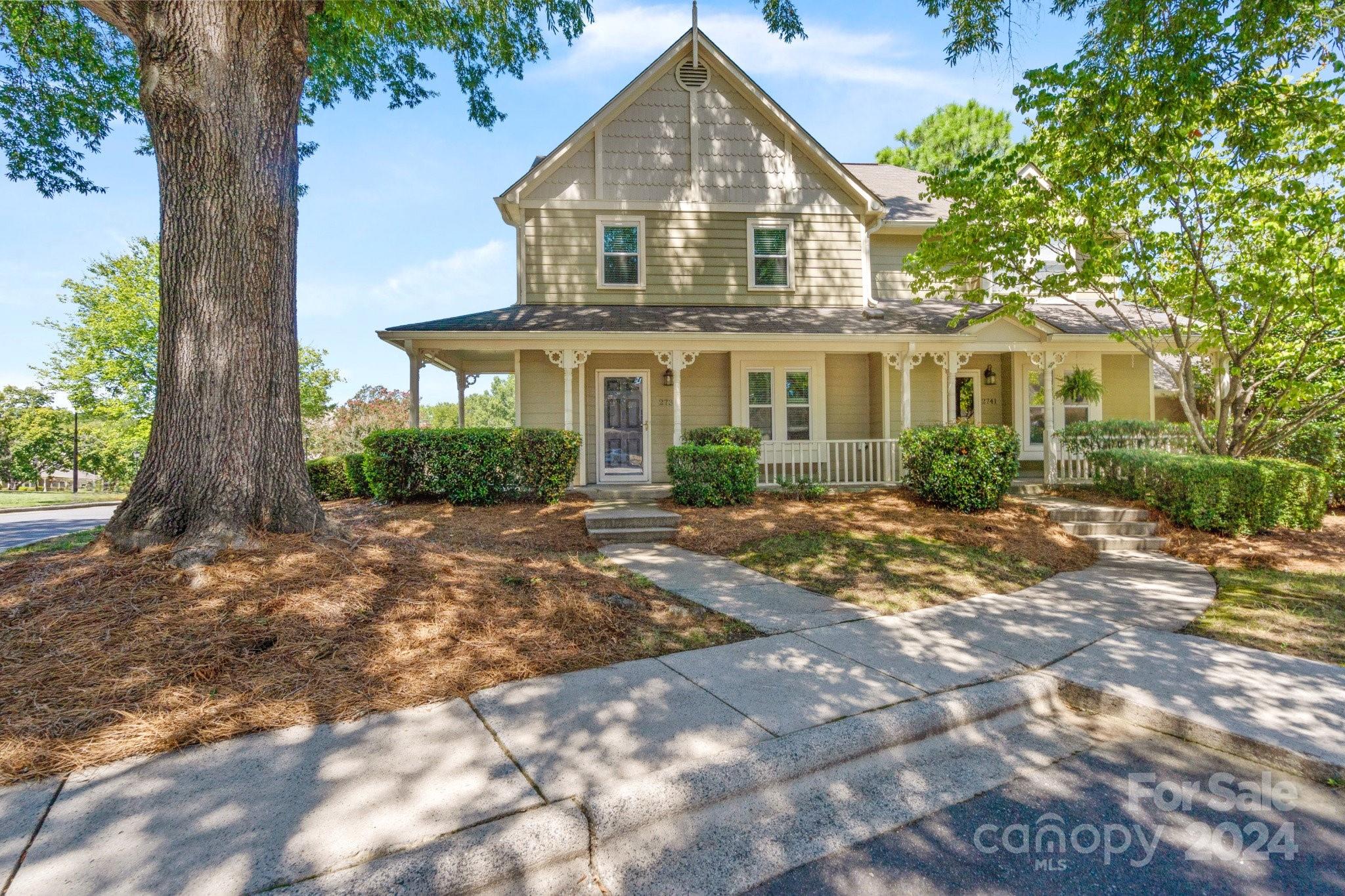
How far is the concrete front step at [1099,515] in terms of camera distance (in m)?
8.31

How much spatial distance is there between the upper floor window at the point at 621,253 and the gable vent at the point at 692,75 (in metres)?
2.89

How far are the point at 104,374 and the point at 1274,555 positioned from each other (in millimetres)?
36116

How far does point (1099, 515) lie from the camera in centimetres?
843

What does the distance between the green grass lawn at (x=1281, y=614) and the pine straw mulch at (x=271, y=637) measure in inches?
143

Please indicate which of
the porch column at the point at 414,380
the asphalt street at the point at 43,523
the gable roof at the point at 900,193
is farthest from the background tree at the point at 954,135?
the asphalt street at the point at 43,523

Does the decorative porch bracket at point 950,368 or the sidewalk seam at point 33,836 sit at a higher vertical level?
the decorative porch bracket at point 950,368

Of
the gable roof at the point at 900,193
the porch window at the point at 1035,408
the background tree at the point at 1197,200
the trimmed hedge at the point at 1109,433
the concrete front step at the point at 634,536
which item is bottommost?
the concrete front step at the point at 634,536

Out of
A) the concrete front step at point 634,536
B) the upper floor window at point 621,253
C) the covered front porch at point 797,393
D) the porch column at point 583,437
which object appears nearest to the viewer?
the concrete front step at point 634,536

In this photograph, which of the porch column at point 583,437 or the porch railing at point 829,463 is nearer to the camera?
the porch railing at point 829,463

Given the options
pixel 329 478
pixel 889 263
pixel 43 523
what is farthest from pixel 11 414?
pixel 889 263

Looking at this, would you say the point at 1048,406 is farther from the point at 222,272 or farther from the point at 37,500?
the point at 37,500

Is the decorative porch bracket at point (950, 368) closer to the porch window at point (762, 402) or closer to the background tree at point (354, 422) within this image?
the porch window at point (762, 402)

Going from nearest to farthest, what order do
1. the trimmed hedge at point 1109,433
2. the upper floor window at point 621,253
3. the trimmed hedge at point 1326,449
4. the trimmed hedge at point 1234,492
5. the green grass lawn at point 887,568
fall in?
the green grass lawn at point 887,568, the trimmed hedge at point 1234,492, the trimmed hedge at point 1326,449, the trimmed hedge at point 1109,433, the upper floor window at point 621,253

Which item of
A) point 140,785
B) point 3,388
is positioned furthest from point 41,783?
point 3,388
